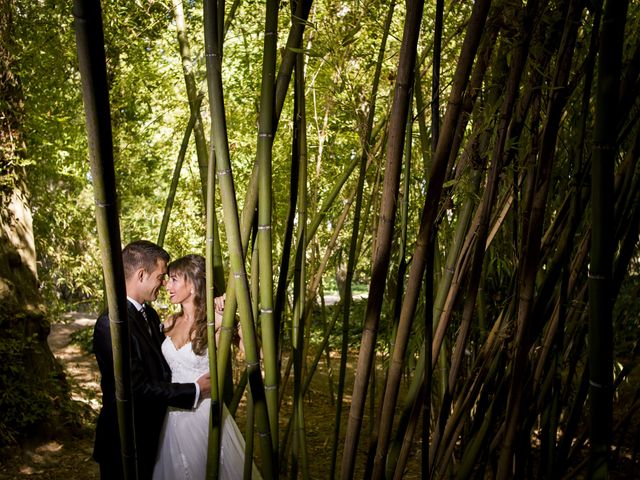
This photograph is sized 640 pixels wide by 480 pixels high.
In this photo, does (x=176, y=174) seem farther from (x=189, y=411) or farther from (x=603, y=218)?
(x=603, y=218)

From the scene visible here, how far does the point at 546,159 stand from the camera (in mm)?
1013

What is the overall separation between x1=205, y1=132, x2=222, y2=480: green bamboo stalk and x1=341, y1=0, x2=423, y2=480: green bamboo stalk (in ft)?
0.73

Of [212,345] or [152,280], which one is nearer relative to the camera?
[212,345]

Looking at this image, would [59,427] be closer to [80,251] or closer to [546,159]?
[80,251]

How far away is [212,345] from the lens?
3.68ft

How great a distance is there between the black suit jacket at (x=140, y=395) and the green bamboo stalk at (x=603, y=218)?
4.06ft

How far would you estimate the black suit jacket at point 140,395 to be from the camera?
5.77 feet

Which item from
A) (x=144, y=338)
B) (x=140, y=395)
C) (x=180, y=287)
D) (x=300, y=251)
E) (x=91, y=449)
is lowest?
(x=91, y=449)

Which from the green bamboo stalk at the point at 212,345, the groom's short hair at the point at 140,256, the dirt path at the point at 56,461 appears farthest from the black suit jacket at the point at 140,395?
the dirt path at the point at 56,461

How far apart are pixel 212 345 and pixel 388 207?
386mm

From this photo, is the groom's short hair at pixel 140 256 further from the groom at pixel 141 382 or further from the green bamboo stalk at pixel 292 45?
the green bamboo stalk at pixel 292 45

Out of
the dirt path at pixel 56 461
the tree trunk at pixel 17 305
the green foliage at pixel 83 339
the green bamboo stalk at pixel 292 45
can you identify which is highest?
the green bamboo stalk at pixel 292 45

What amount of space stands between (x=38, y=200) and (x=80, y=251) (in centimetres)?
100

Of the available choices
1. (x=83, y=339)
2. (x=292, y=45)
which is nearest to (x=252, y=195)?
(x=292, y=45)
